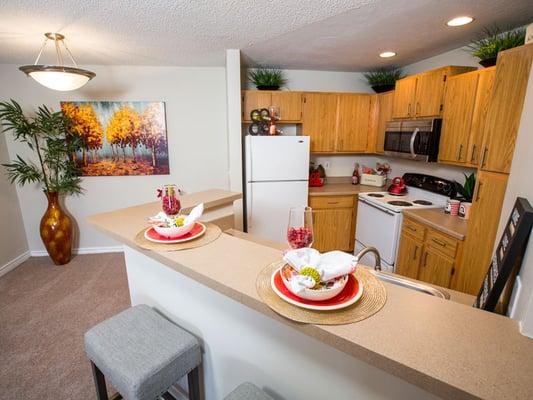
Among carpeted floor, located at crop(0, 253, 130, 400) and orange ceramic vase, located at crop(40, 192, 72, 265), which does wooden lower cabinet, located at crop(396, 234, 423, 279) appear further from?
orange ceramic vase, located at crop(40, 192, 72, 265)

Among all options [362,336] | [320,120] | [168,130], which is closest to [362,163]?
[320,120]

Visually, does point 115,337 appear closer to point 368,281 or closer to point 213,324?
point 213,324

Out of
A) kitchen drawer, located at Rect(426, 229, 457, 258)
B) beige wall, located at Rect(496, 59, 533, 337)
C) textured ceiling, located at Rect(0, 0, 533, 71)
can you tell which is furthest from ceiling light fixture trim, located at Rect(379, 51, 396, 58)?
beige wall, located at Rect(496, 59, 533, 337)

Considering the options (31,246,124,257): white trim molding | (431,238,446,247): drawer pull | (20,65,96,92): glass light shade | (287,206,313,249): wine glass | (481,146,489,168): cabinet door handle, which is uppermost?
(20,65,96,92): glass light shade

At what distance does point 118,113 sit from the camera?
3430 millimetres

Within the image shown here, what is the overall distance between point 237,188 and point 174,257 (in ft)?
6.73

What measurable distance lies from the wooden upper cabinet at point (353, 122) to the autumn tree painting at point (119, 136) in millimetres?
Answer: 2373

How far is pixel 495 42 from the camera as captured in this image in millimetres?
2059

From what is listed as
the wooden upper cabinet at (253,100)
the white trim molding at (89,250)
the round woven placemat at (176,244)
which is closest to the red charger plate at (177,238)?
the round woven placemat at (176,244)

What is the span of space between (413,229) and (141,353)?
2.45 m

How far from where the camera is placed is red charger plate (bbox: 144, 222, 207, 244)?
124cm

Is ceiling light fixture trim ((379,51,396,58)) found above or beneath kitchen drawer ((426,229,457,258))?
above

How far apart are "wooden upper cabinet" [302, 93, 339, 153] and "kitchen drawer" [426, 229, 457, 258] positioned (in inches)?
69.8

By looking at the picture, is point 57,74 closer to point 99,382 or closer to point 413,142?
point 99,382
